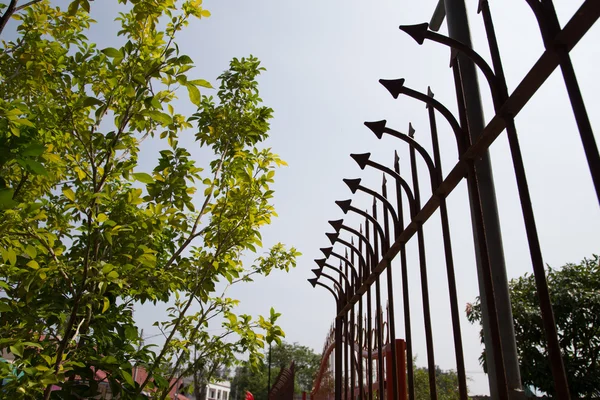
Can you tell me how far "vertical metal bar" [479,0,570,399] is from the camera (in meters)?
0.93

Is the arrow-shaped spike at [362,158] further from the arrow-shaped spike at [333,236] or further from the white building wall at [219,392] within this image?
the white building wall at [219,392]

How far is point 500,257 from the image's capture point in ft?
5.42

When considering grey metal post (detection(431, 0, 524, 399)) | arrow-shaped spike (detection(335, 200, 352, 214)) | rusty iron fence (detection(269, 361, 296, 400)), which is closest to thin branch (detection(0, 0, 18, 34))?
Result: grey metal post (detection(431, 0, 524, 399))

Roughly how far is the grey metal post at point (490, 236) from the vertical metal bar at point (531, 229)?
0.28 meters

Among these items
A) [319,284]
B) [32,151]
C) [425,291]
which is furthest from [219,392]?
[32,151]

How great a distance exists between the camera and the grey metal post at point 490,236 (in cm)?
154

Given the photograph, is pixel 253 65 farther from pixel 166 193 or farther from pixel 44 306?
pixel 44 306

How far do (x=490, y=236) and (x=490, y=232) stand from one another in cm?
2

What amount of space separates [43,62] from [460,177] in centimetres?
273

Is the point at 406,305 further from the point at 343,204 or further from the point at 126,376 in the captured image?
the point at 126,376

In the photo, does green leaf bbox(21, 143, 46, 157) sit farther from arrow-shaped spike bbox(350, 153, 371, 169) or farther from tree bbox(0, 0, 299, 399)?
arrow-shaped spike bbox(350, 153, 371, 169)

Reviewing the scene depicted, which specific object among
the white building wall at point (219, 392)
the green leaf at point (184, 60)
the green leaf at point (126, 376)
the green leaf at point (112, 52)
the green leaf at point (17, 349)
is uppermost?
the white building wall at point (219, 392)

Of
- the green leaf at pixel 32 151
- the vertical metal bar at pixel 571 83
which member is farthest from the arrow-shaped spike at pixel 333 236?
the vertical metal bar at pixel 571 83

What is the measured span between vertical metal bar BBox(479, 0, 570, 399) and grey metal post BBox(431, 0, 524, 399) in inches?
11.0
